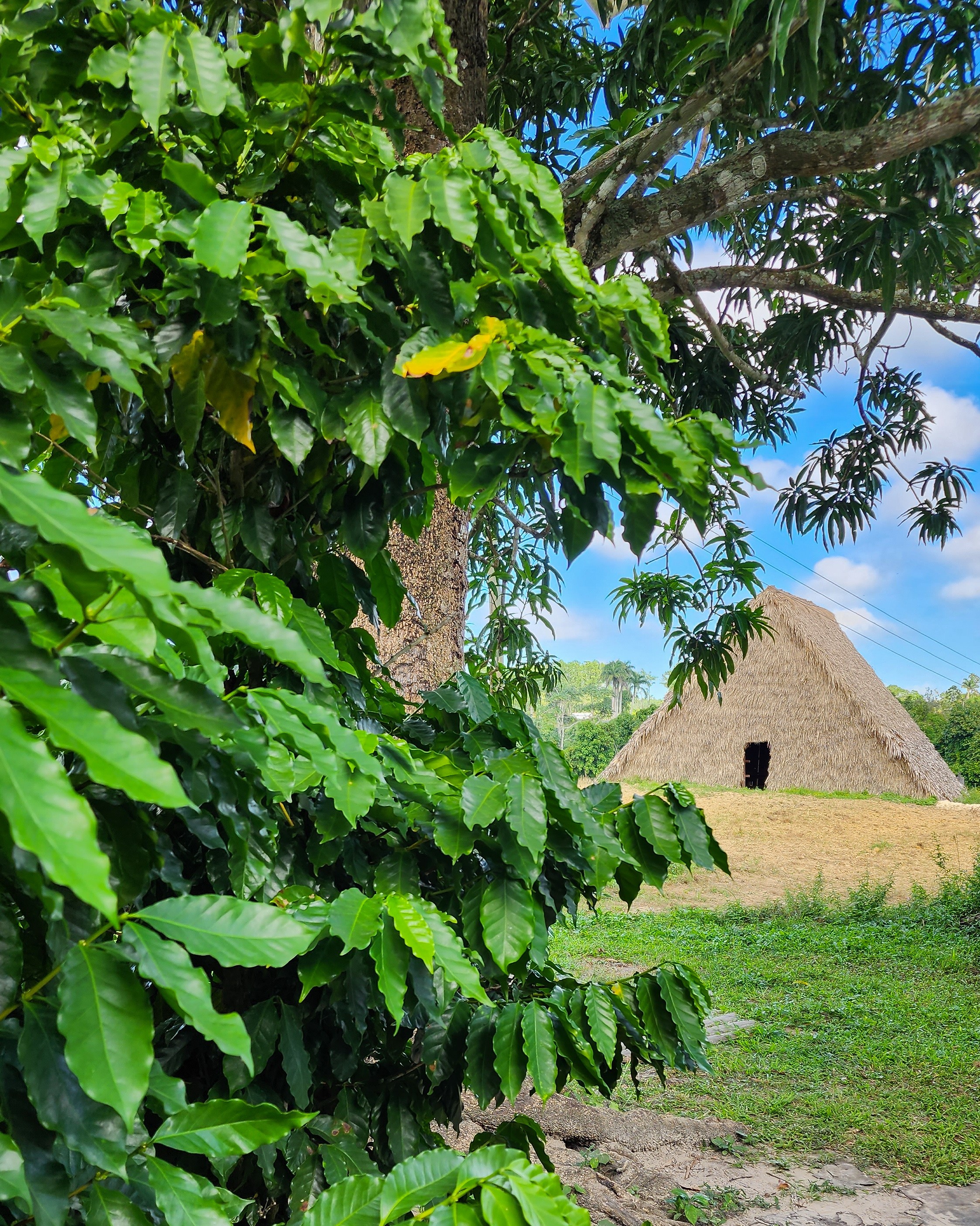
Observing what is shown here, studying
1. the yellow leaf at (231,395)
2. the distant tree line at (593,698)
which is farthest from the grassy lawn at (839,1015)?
the distant tree line at (593,698)

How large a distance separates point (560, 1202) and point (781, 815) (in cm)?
1103

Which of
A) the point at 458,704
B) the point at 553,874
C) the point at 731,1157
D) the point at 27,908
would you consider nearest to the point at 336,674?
the point at 458,704

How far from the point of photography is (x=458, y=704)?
1482 mm

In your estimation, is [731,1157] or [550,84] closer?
[731,1157]

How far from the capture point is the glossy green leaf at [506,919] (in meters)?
1.11

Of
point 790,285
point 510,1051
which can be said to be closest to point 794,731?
point 790,285

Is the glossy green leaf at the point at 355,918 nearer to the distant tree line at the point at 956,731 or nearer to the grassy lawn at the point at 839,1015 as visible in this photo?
the grassy lawn at the point at 839,1015

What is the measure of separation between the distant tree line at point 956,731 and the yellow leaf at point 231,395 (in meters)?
19.1

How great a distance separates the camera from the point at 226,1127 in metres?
0.77

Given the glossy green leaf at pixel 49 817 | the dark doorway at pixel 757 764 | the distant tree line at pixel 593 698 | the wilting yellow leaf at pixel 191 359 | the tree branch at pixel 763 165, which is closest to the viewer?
the glossy green leaf at pixel 49 817

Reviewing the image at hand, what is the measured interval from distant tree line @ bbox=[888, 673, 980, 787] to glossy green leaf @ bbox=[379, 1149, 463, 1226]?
19147 mm

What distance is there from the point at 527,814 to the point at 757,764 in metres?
15.7

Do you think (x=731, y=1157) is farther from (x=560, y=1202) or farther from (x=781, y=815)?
(x=781, y=815)

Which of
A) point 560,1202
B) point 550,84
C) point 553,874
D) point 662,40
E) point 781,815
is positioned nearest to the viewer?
point 560,1202
